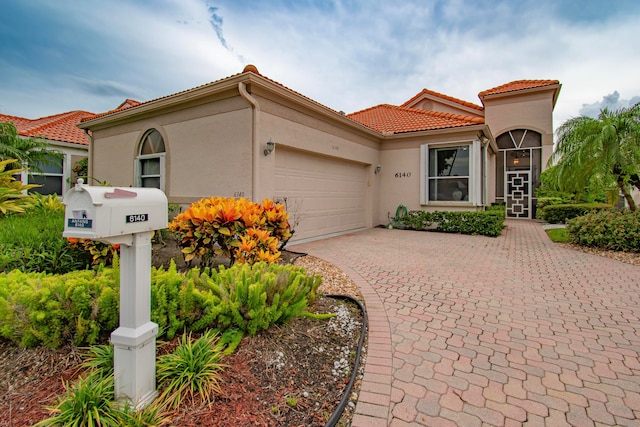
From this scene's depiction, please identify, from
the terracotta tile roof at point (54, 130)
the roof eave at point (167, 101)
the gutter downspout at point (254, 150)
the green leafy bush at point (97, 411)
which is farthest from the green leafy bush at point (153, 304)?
the terracotta tile roof at point (54, 130)

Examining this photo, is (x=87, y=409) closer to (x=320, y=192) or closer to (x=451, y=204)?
(x=320, y=192)

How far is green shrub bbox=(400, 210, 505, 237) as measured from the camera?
33.2 feet

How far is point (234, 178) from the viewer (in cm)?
743

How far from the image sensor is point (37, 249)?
429 cm

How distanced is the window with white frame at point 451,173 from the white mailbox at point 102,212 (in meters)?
10.6

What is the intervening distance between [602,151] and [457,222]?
4.01m

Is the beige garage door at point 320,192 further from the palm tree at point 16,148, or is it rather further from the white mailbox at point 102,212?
the white mailbox at point 102,212

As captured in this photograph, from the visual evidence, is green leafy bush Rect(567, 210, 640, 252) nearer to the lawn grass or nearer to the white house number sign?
the lawn grass

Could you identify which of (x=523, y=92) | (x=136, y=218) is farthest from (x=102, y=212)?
(x=523, y=92)

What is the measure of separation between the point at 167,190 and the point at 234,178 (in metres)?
2.63

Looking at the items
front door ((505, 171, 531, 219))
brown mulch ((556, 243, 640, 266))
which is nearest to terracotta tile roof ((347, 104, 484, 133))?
brown mulch ((556, 243, 640, 266))

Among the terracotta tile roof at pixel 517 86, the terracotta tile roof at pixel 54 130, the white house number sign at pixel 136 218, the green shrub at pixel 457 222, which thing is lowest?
the green shrub at pixel 457 222

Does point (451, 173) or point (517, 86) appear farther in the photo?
point (517, 86)

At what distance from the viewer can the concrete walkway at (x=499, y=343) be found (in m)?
2.16
